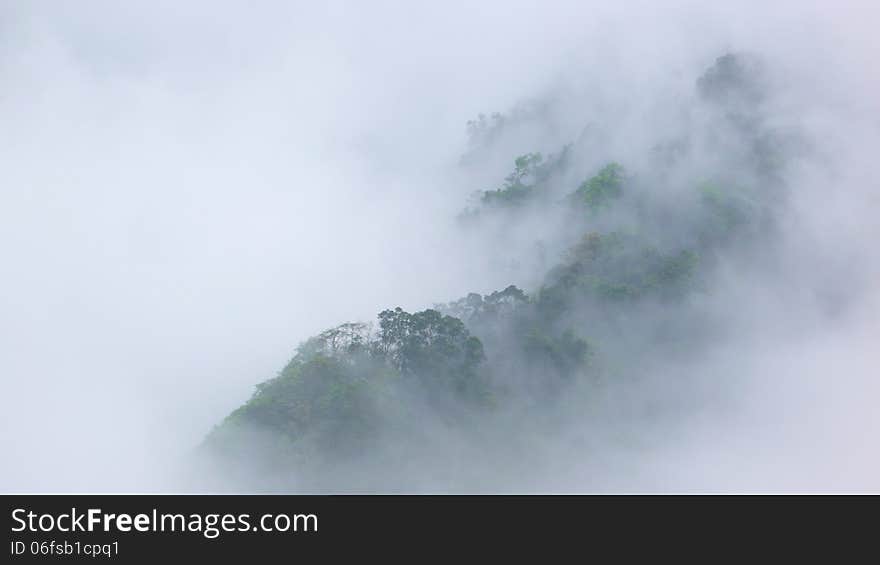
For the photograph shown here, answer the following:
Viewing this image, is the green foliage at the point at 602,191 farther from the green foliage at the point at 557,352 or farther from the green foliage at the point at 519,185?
the green foliage at the point at 557,352

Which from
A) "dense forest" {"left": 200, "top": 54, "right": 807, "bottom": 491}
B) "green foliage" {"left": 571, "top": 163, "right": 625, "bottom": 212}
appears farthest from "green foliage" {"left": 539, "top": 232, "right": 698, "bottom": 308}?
"green foliage" {"left": 571, "top": 163, "right": 625, "bottom": 212}

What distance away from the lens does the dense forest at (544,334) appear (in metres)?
30.6

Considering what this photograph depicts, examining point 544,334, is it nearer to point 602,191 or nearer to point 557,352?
point 557,352

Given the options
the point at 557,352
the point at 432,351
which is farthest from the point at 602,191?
the point at 432,351

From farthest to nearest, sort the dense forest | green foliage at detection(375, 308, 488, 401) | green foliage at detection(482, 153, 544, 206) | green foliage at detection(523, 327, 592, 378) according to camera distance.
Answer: green foliage at detection(482, 153, 544, 206)
green foliage at detection(523, 327, 592, 378)
green foliage at detection(375, 308, 488, 401)
the dense forest

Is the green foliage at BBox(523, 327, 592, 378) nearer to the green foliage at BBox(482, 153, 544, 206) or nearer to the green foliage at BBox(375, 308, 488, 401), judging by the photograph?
the green foliage at BBox(375, 308, 488, 401)

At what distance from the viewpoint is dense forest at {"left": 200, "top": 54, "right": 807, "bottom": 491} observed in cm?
3058

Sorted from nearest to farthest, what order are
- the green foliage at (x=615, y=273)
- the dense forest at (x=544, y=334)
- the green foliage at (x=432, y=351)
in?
the dense forest at (x=544, y=334)
the green foliage at (x=432, y=351)
the green foliage at (x=615, y=273)

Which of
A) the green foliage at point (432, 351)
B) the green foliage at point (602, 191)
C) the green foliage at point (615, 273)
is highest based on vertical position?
the green foliage at point (602, 191)

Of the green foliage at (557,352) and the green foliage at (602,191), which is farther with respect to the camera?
the green foliage at (602,191)

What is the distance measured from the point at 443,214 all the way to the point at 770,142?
72.5 ft

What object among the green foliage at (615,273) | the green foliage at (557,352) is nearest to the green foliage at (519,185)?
the green foliage at (615,273)

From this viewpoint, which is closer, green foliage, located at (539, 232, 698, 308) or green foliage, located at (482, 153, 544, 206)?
green foliage, located at (539, 232, 698, 308)

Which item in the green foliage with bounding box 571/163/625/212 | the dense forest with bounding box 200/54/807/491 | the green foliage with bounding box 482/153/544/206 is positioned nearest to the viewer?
the dense forest with bounding box 200/54/807/491
